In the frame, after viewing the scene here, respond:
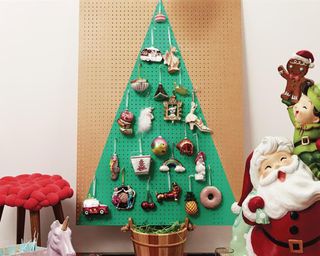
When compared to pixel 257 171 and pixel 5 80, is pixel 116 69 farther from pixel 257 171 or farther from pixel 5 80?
pixel 257 171

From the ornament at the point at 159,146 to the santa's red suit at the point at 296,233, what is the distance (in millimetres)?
524

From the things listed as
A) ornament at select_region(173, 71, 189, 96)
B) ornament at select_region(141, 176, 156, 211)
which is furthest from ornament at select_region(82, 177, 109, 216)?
ornament at select_region(173, 71, 189, 96)

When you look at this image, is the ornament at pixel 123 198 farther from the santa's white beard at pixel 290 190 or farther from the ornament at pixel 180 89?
the santa's white beard at pixel 290 190

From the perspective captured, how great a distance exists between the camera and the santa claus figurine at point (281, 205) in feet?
3.17

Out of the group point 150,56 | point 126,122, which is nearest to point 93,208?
point 126,122

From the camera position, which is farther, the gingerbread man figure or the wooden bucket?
the wooden bucket

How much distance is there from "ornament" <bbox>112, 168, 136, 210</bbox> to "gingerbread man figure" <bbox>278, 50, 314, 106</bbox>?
0.67 m

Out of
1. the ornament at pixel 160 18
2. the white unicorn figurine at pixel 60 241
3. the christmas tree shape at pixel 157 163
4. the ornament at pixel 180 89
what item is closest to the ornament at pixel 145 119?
the christmas tree shape at pixel 157 163

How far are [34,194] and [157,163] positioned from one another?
1.51ft

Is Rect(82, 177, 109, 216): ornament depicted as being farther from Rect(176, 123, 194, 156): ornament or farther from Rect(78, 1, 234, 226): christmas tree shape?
Rect(176, 123, 194, 156): ornament

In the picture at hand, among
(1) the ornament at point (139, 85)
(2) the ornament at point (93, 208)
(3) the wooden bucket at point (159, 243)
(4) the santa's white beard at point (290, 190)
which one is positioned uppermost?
(1) the ornament at point (139, 85)

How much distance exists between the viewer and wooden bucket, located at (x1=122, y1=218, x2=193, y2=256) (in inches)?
49.7

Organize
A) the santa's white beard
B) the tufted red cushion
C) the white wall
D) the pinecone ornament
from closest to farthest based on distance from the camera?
the santa's white beard → the tufted red cushion → the pinecone ornament → the white wall

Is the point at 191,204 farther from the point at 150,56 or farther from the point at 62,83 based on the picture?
the point at 62,83
